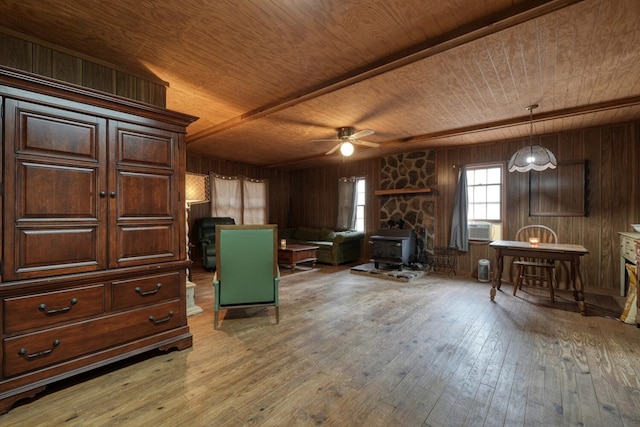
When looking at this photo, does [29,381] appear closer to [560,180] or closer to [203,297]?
[203,297]

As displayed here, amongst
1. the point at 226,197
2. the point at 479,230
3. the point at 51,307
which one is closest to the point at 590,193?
the point at 479,230

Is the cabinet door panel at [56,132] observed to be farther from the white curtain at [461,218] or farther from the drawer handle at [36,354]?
the white curtain at [461,218]

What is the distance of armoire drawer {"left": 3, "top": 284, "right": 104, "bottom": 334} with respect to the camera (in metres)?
1.69

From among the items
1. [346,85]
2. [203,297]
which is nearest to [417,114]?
[346,85]

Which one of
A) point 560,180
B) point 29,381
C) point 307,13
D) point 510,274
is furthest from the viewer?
point 510,274

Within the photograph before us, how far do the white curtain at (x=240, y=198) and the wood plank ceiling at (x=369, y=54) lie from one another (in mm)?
3173

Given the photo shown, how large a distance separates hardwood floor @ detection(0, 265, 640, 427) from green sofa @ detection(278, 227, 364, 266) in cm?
303

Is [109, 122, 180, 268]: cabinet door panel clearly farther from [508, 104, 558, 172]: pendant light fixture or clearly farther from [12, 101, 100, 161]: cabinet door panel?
[508, 104, 558, 172]: pendant light fixture

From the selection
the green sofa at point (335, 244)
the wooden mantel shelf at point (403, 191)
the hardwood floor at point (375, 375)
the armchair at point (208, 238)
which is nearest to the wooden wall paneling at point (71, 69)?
the hardwood floor at point (375, 375)

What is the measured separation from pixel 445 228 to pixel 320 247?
2.69m

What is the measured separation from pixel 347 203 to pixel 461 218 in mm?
2730

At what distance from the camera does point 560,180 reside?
4.47m

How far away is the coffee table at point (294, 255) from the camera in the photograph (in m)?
5.74

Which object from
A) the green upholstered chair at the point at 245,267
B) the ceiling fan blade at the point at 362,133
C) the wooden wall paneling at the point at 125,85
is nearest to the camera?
the wooden wall paneling at the point at 125,85
